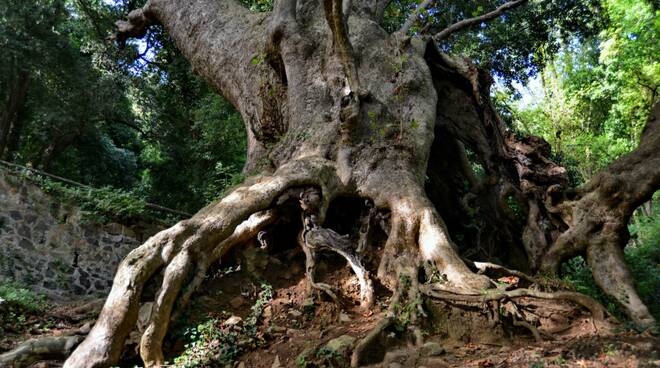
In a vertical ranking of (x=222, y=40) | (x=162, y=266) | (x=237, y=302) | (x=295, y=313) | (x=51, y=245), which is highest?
(x=222, y=40)

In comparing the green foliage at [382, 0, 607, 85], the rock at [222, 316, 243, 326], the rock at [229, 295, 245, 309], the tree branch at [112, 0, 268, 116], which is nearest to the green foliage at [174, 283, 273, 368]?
the rock at [222, 316, 243, 326]

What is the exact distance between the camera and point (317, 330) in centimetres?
411

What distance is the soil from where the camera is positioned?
118 inches

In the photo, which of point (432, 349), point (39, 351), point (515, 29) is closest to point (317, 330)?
point (432, 349)

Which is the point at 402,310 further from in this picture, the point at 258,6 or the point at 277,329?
the point at 258,6

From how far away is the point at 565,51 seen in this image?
17.6 m

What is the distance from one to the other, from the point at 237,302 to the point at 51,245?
460 centimetres

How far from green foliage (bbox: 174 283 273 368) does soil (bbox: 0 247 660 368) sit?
0.24 feet

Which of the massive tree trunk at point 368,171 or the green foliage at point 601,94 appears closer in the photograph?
the massive tree trunk at point 368,171

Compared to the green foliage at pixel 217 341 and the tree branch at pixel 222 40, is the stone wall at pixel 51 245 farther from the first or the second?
the green foliage at pixel 217 341

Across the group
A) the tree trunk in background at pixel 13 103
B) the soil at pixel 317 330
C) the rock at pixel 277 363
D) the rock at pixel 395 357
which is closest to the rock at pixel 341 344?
the soil at pixel 317 330

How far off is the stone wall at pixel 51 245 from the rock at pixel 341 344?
18.1ft

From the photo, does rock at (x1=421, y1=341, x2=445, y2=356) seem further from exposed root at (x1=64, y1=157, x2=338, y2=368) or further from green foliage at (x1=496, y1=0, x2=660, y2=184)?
green foliage at (x1=496, y1=0, x2=660, y2=184)

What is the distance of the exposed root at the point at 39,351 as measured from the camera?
372cm
